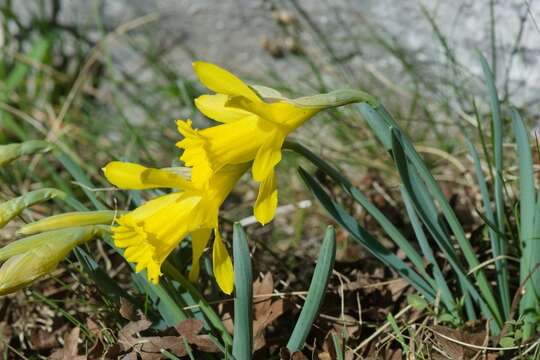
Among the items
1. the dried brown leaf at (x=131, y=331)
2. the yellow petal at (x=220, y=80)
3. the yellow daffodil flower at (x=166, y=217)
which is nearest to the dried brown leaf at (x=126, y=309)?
the dried brown leaf at (x=131, y=331)

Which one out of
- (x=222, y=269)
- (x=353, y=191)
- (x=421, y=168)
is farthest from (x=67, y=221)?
(x=421, y=168)

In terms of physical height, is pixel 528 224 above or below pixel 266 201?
below

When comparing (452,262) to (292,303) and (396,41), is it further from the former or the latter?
(396,41)

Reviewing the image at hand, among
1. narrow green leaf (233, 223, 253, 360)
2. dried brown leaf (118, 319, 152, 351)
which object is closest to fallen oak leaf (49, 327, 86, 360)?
dried brown leaf (118, 319, 152, 351)

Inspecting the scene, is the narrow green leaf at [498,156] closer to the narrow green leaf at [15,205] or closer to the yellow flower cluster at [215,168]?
the yellow flower cluster at [215,168]

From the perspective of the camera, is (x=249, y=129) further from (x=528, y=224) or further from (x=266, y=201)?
(x=528, y=224)

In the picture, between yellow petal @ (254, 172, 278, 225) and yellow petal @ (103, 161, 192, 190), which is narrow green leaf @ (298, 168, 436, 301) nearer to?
yellow petal @ (254, 172, 278, 225)
